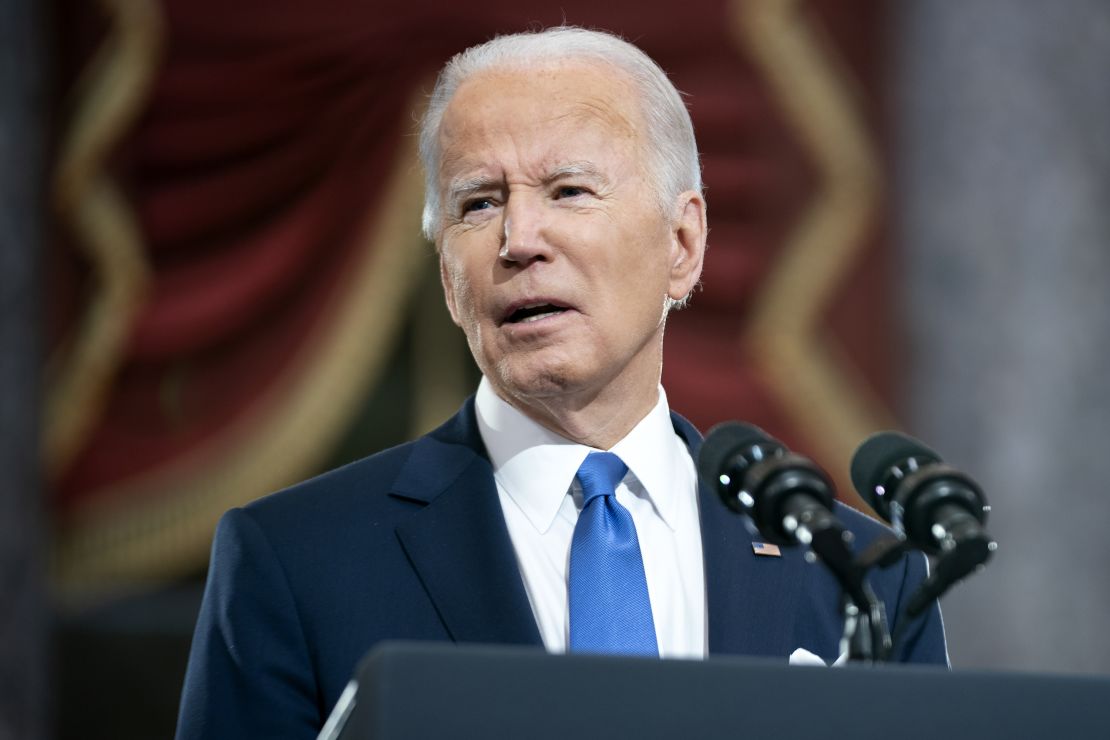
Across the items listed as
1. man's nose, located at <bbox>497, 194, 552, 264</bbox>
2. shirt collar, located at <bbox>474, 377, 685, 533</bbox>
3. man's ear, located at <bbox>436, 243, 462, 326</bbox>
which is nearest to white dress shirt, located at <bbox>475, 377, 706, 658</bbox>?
shirt collar, located at <bbox>474, 377, 685, 533</bbox>

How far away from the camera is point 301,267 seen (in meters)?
4.35

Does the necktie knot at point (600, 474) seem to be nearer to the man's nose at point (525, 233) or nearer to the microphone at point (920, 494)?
the man's nose at point (525, 233)

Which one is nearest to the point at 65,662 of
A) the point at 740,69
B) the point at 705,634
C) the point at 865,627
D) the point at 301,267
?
the point at 301,267

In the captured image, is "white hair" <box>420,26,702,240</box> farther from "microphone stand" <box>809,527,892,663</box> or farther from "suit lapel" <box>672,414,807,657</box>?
"microphone stand" <box>809,527,892,663</box>

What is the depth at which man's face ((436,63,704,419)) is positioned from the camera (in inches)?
75.4

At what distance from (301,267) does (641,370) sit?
2.46m

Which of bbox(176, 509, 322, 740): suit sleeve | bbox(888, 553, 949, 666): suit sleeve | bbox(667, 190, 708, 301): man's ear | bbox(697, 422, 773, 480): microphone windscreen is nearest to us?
bbox(697, 422, 773, 480): microphone windscreen

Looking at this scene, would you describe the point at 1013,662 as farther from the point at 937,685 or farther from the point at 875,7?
the point at 937,685

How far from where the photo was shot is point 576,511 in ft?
6.43

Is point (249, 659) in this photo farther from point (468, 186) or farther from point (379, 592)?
point (468, 186)

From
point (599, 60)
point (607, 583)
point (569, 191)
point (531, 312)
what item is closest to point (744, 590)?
point (607, 583)

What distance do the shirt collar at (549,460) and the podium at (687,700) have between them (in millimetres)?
760

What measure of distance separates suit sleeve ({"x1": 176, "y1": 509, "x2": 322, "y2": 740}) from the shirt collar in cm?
33

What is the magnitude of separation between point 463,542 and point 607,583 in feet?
0.63
